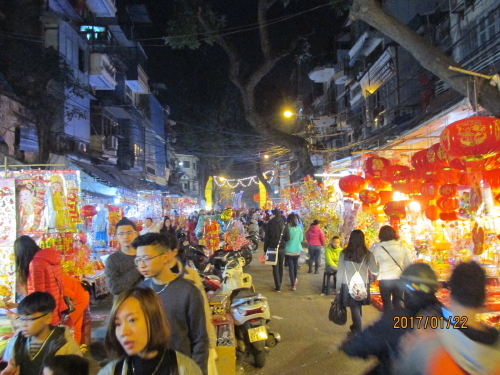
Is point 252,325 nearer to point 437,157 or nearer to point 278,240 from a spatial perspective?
point 437,157

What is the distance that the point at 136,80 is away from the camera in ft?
77.8

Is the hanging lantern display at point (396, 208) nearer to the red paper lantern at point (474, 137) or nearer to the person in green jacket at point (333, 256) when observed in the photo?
the person in green jacket at point (333, 256)

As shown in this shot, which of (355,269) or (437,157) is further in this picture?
(437,157)

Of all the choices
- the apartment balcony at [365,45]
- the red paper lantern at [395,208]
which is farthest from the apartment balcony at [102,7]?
the red paper lantern at [395,208]

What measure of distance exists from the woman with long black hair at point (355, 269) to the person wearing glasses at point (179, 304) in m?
3.29

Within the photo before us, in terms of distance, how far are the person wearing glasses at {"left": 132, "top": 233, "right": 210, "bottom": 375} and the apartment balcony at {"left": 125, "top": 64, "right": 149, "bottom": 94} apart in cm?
2283

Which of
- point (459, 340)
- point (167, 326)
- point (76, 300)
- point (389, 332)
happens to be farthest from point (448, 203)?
point (167, 326)

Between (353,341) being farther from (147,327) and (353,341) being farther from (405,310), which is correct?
(147,327)

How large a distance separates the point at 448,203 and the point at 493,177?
102cm

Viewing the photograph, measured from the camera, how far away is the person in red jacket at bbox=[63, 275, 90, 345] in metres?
4.81

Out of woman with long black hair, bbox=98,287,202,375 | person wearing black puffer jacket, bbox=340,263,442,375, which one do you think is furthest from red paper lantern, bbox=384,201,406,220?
woman with long black hair, bbox=98,287,202,375

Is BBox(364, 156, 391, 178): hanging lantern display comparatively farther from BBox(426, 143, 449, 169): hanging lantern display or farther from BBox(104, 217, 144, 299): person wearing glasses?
BBox(104, 217, 144, 299): person wearing glasses

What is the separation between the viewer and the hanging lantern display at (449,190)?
23.2ft

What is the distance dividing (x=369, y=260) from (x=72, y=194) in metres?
5.35
